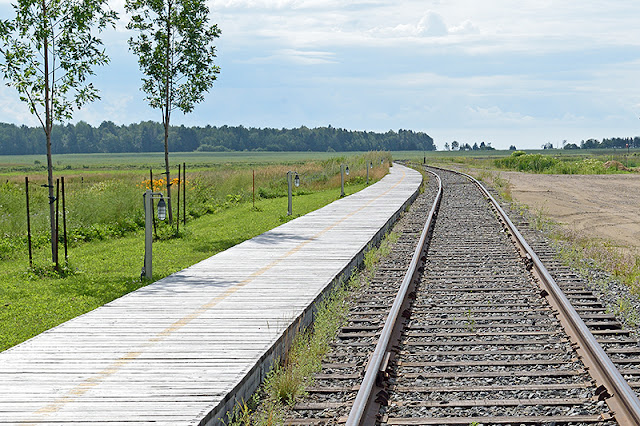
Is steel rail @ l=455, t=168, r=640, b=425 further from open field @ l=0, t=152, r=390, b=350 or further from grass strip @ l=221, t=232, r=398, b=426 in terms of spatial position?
open field @ l=0, t=152, r=390, b=350

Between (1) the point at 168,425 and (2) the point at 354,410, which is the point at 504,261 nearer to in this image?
(2) the point at 354,410

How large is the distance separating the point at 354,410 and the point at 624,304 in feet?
16.6

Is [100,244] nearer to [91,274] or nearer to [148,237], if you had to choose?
[91,274]

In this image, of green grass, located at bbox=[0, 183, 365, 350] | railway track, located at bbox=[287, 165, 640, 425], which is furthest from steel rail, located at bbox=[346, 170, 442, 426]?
green grass, located at bbox=[0, 183, 365, 350]

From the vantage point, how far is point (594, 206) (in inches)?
1051

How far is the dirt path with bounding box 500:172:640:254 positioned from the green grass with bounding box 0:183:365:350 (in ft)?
27.0

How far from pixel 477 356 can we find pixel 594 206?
21489 mm

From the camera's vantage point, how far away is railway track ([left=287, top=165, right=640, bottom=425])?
5.49 metres

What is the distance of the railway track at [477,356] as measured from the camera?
18.0 feet

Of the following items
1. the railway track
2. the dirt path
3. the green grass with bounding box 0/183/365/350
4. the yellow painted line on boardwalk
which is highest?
the yellow painted line on boardwalk

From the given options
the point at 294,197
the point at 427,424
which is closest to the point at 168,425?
the point at 427,424

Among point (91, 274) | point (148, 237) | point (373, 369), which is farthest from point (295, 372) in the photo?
point (91, 274)

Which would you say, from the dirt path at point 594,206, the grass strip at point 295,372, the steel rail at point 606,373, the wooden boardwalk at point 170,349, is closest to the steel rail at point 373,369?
the grass strip at point 295,372

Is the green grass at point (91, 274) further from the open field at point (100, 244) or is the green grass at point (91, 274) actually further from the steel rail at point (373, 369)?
the steel rail at point (373, 369)
